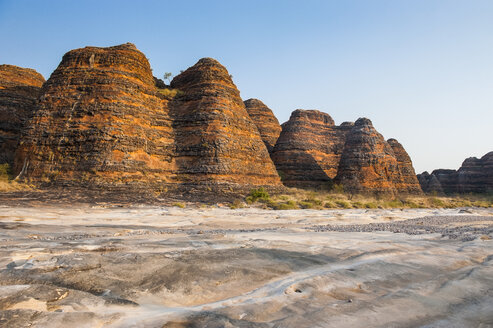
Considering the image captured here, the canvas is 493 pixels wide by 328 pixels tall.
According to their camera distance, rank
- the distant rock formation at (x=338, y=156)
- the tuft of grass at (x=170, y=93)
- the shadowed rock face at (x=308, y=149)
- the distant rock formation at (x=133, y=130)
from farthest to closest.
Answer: the shadowed rock face at (x=308, y=149), the distant rock formation at (x=338, y=156), the tuft of grass at (x=170, y=93), the distant rock formation at (x=133, y=130)

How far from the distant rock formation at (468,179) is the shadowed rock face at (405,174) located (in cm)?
998

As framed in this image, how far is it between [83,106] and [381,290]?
22910 mm

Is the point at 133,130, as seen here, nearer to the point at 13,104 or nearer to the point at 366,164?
the point at 13,104

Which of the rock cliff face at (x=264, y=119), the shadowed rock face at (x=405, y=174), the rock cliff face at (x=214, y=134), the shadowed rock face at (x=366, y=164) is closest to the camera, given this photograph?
the rock cliff face at (x=214, y=134)

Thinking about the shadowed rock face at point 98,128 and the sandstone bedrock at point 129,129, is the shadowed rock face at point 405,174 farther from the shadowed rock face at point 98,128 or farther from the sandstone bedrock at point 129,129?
the shadowed rock face at point 98,128

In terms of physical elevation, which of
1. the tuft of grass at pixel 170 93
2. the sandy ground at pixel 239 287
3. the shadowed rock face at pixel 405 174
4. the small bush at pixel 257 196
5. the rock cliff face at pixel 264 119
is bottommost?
the small bush at pixel 257 196

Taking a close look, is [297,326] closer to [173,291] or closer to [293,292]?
[293,292]

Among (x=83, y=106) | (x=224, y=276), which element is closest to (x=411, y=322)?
(x=224, y=276)

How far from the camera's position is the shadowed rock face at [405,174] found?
135 feet

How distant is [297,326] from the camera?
187 centimetres

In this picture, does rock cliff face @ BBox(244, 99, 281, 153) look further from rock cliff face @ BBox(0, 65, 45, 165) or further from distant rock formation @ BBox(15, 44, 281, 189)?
rock cliff face @ BBox(0, 65, 45, 165)

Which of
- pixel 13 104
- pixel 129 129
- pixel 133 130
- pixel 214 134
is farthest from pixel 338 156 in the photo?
pixel 13 104

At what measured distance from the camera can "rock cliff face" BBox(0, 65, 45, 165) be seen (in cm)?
2480

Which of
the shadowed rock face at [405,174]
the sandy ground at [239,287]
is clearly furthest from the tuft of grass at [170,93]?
the shadowed rock face at [405,174]
